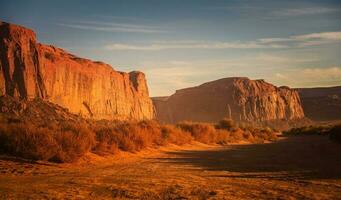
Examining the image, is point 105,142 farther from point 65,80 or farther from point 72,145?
point 65,80

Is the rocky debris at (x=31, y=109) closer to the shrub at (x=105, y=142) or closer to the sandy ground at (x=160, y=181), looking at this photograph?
the shrub at (x=105, y=142)

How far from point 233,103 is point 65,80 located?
190 feet

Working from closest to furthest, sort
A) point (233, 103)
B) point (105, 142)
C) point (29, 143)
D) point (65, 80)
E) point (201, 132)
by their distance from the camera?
point (29, 143), point (105, 142), point (201, 132), point (65, 80), point (233, 103)

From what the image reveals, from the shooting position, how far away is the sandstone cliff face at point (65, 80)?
48.6 m

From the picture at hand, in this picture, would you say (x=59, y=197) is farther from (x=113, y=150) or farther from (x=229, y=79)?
(x=229, y=79)

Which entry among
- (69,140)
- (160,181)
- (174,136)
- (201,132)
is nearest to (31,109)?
(201,132)

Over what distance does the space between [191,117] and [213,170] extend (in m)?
94.4

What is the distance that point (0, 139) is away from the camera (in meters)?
13.6

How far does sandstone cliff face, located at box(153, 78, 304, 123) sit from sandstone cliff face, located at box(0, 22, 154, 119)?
58.0 ft

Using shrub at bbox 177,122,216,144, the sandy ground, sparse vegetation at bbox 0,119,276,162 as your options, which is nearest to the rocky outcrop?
shrub at bbox 177,122,216,144

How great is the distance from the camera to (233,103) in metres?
106

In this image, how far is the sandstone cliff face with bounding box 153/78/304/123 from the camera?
105 m

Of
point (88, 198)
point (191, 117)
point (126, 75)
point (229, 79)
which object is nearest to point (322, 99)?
point (229, 79)

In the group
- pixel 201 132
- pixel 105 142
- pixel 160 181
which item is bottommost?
pixel 160 181
